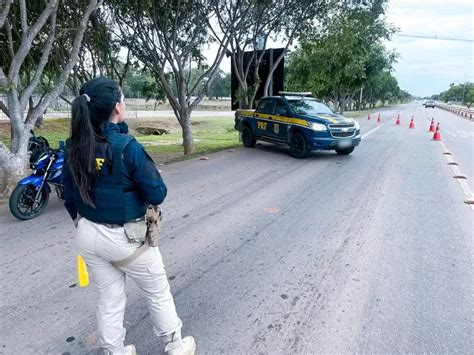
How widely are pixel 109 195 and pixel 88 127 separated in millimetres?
375

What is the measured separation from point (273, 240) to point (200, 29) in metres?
9.99

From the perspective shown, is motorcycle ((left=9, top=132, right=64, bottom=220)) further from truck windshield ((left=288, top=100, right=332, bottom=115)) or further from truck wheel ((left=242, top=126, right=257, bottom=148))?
truck wheel ((left=242, top=126, right=257, bottom=148))

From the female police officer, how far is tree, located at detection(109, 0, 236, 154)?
940 cm

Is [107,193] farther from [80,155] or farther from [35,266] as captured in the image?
[35,266]

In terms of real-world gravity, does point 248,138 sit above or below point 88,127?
below

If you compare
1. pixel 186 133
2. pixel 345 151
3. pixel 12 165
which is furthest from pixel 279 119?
pixel 12 165

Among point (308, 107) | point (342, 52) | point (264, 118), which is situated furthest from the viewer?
point (342, 52)

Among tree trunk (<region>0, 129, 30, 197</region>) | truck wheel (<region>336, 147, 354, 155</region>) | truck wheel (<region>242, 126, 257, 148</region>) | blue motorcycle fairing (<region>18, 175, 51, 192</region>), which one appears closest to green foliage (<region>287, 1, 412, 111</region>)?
truck wheel (<region>242, 126, 257, 148</region>)

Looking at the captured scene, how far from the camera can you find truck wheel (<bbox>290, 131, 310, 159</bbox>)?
10148 millimetres

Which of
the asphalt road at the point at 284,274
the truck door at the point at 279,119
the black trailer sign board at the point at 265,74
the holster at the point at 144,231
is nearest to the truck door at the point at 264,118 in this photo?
the truck door at the point at 279,119

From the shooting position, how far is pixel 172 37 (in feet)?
36.6

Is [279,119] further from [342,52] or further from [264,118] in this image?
[342,52]

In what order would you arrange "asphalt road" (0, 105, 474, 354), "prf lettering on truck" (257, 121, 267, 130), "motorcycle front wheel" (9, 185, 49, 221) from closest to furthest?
"asphalt road" (0, 105, 474, 354), "motorcycle front wheel" (9, 185, 49, 221), "prf lettering on truck" (257, 121, 267, 130)

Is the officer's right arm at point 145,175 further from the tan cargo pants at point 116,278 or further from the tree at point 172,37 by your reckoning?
the tree at point 172,37
